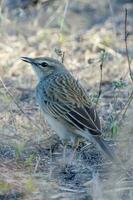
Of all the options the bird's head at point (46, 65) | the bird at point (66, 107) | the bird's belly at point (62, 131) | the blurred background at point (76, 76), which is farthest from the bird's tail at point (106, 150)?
the bird's head at point (46, 65)

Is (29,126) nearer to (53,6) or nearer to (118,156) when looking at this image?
(118,156)

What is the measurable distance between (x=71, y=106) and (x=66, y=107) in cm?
5

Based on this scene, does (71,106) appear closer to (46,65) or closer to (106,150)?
(106,150)

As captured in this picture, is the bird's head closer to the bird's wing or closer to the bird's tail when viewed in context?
the bird's wing

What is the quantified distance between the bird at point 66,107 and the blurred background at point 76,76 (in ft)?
0.93

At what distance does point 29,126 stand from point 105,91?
2.07 meters

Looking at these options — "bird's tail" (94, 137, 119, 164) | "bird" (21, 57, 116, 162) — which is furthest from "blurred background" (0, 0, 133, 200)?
"bird" (21, 57, 116, 162)

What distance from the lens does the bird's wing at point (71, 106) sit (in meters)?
7.80

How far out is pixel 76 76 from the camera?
35.7 feet

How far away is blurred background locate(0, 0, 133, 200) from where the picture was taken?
7.36 m

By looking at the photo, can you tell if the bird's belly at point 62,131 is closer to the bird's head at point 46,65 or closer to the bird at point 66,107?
the bird at point 66,107

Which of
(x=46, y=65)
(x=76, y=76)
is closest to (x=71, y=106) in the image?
(x=46, y=65)

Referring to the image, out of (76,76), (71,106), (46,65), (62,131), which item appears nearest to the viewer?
(62,131)

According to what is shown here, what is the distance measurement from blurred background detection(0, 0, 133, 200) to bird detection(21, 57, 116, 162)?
0.28 metres
